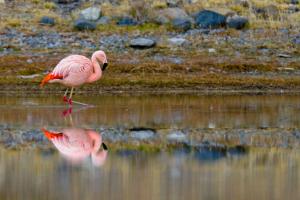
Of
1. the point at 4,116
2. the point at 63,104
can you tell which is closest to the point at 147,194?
the point at 4,116

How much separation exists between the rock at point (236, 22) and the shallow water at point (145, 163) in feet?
39.8

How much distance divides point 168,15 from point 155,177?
20789 mm

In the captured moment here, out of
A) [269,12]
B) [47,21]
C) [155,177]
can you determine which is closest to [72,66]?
[155,177]

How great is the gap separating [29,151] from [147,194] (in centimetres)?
344

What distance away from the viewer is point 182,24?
98.1ft

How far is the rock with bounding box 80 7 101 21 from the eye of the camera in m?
31.0

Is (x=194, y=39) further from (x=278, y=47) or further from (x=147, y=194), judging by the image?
(x=147, y=194)

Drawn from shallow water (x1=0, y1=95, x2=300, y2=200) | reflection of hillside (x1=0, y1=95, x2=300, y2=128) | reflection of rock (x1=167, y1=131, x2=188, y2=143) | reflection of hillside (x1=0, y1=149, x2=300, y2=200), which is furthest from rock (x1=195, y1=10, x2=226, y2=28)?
reflection of hillside (x1=0, y1=149, x2=300, y2=200)

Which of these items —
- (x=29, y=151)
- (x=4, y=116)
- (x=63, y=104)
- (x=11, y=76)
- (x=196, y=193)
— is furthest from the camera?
(x=11, y=76)

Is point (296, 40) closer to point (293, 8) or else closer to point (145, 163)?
point (293, 8)

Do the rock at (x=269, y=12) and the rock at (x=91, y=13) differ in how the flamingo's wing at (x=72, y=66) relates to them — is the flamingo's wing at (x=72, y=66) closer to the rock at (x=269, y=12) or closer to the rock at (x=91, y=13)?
the rock at (x=91, y=13)

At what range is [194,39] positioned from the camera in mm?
28656

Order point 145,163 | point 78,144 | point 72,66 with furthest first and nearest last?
1. point 72,66
2. point 78,144
3. point 145,163

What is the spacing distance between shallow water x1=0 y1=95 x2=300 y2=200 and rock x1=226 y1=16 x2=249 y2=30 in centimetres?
1215
